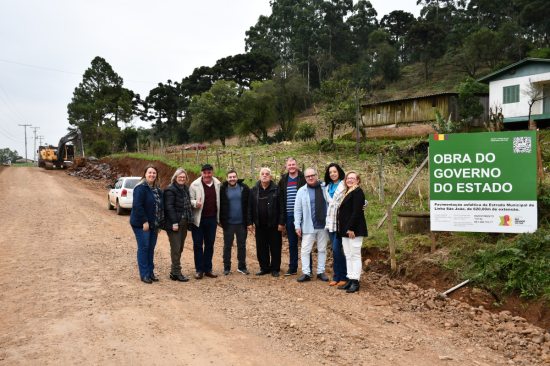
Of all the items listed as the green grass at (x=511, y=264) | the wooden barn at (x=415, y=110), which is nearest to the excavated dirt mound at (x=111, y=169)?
the wooden barn at (x=415, y=110)

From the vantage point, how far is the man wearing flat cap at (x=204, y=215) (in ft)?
24.9

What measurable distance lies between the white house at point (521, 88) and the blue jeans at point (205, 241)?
81.4ft

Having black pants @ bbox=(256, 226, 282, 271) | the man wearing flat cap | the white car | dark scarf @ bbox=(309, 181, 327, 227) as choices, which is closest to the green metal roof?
the white car

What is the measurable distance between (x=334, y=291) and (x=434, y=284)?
1475 millimetres

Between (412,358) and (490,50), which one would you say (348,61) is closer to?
(490,50)

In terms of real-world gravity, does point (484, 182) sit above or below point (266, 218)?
above

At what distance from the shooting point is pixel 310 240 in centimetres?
744

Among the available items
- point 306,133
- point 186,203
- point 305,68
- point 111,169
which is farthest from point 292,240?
point 305,68

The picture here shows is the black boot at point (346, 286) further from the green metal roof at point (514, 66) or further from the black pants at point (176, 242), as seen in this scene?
the green metal roof at point (514, 66)

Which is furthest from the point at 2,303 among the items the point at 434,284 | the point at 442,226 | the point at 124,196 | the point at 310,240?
the point at 124,196

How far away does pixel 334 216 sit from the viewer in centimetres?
707

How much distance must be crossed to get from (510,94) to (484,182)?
24913mm

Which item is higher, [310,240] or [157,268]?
[310,240]

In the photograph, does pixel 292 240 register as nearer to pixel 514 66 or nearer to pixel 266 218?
pixel 266 218
